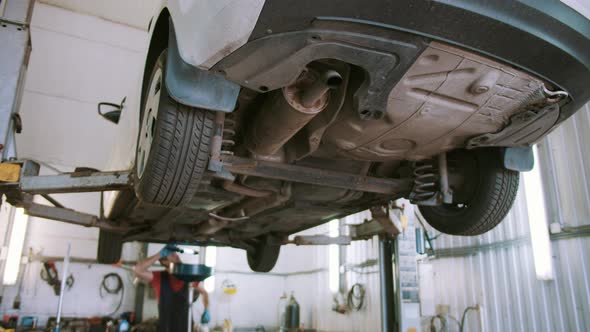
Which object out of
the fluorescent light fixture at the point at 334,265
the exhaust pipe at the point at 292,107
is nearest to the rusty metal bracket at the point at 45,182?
the exhaust pipe at the point at 292,107

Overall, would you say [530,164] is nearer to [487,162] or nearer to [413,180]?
[487,162]

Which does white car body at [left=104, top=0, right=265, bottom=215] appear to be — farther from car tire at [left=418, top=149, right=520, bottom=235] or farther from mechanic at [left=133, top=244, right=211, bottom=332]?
mechanic at [left=133, top=244, right=211, bottom=332]

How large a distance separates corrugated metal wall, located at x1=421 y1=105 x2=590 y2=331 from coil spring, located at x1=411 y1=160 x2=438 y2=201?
3093mm

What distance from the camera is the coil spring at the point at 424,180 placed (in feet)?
8.14

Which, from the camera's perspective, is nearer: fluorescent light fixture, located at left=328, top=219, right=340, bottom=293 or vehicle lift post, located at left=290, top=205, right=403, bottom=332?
vehicle lift post, located at left=290, top=205, right=403, bottom=332

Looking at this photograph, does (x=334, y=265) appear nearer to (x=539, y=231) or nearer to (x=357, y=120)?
(x=539, y=231)

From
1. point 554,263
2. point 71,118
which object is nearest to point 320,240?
point 554,263

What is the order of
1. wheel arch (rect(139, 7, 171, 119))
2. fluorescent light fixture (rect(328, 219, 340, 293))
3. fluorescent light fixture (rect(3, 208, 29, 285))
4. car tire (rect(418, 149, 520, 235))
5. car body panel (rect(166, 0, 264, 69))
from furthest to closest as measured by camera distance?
fluorescent light fixture (rect(328, 219, 340, 293)) → fluorescent light fixture (rect(3, 208, 29, 285)) → car tire (rect(418, 149, 520, 235)) → wheel arch (rect(139, 7, 171, 119)) → car body panel (rect(166, 0, 264, 69))

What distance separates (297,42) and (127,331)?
8.01 metres

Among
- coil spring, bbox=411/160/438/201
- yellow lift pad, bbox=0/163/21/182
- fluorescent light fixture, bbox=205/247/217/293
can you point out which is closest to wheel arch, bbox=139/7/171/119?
yellow lift pad, bbox=0/163/21/182

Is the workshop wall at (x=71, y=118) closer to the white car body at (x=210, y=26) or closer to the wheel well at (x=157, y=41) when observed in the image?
the wheel well at (x=157, y=41)

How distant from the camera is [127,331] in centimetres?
788

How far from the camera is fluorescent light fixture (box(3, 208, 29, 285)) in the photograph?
6480 mm

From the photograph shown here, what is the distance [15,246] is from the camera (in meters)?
6.50
